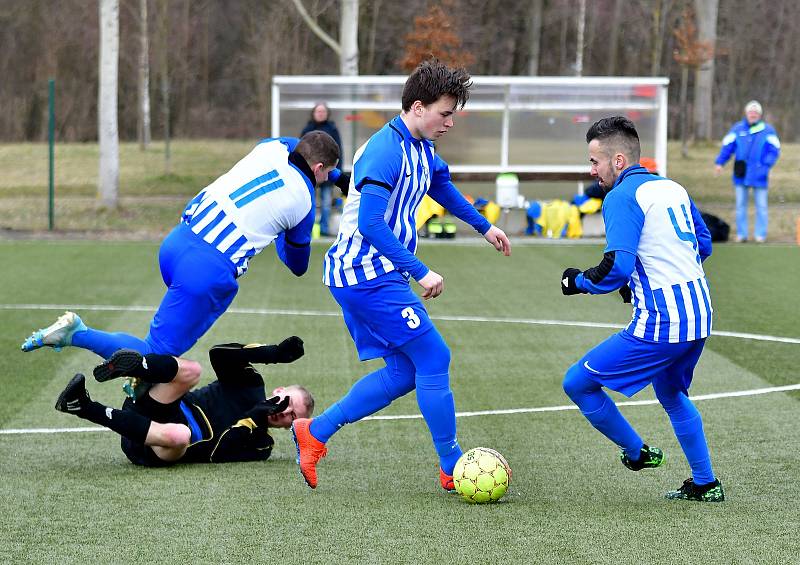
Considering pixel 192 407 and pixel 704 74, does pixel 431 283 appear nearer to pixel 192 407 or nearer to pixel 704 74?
pixel 192 407

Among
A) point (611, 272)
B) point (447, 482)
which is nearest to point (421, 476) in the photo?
point (447, 482)

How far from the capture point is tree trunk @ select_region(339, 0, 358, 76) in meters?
24.6

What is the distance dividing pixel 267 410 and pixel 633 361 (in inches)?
76.8

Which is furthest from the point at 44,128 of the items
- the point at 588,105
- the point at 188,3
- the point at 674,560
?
the point at 674,560

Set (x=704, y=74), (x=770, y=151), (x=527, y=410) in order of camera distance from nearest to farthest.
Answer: (x=527, y=410) < (x=770, y=151) < (x=704, y=74)

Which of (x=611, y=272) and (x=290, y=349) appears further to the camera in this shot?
(x=290, y=349)

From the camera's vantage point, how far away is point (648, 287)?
5316 mm

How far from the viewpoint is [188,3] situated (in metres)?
42.3

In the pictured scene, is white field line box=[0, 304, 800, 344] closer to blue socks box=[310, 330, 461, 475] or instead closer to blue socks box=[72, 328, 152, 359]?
blue socks box=[72, 328, 152, 359]

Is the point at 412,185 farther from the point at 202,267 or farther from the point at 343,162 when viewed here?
the point at 343,162

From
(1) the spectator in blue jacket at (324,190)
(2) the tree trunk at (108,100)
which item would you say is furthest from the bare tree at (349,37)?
(1) the spectator in blue jacket at (324,190)

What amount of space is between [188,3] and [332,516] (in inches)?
1540

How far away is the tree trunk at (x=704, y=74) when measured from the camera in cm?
3319

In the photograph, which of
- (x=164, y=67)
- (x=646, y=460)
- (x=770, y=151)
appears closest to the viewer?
(x=646, y=460)
